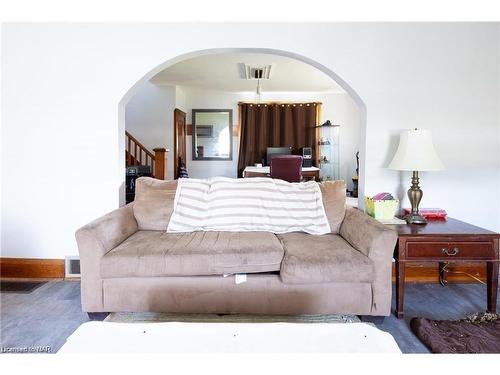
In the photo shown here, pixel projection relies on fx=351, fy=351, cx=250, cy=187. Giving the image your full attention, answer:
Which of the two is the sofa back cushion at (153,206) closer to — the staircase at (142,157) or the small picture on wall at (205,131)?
the staircase at (142,157)

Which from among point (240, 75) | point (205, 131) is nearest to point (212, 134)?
point (205, 131)

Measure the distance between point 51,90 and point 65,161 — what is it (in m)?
0.56

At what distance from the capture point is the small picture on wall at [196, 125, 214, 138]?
277 inches

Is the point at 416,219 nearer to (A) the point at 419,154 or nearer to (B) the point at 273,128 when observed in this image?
(A) the point at 419,154

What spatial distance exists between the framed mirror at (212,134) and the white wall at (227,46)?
429cm

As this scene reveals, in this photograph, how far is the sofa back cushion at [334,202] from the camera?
Answer: 2498 mm

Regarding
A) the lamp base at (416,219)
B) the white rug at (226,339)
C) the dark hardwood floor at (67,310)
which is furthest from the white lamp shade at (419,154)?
the white rug at (226,339)

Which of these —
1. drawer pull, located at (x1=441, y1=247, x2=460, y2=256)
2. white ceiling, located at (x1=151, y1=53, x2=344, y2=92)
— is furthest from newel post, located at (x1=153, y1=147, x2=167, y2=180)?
drawer pull, located at (x1=441, y1=247, x2=460, y2=256)

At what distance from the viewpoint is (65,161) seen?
278cm

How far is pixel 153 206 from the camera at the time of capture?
2531 mm

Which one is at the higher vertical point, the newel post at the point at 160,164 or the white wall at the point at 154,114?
the white wall at the point at 154,114

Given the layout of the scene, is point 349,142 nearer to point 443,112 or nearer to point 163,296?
point 443,112

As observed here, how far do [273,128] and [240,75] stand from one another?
177cm

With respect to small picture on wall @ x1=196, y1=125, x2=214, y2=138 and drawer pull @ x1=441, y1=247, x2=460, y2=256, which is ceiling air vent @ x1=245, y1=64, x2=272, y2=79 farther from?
drawer pull @ x1=441, y1=247, x2=460, y2=256
